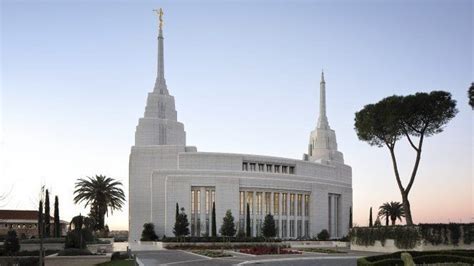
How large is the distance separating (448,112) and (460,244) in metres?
13.6

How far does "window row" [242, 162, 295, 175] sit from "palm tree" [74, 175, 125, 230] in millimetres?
21017

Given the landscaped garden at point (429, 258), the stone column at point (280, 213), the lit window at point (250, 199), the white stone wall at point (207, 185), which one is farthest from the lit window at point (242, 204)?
the landscaped garden at point (429, 258)

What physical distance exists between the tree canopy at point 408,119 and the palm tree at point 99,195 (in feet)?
120

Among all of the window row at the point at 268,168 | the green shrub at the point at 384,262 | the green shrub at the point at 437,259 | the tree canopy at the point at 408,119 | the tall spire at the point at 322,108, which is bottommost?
the green shrub at the point at 437,259

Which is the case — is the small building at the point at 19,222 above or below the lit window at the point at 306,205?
below

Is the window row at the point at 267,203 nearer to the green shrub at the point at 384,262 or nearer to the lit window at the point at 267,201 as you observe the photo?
the lit window at the point at 267,201

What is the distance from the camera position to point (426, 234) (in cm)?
4759

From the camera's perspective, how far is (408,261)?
10.1 m

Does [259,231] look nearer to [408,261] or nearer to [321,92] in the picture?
[321,92]

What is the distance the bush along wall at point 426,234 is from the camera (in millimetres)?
45969

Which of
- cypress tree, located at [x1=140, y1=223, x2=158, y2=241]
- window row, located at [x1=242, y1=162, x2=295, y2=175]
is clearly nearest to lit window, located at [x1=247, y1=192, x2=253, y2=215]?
window row, located at [x1=242, y1=162, x2=295, y2=175]

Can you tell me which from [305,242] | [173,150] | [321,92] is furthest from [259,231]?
[321,92]

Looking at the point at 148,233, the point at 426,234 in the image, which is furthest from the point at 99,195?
the point at 426,234

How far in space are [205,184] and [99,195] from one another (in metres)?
15.7
